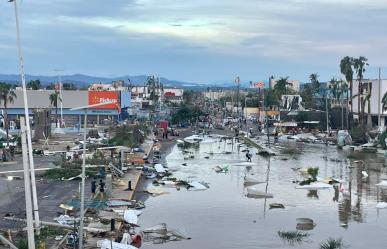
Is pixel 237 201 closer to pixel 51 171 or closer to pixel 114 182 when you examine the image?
pixel 114 182

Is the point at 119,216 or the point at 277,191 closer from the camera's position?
the point at 119,216

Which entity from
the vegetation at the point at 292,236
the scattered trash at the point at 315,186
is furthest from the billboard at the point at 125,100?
the vegetation at the point at 292,236

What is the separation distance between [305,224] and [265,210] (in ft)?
11.4

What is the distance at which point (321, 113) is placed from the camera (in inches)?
3499

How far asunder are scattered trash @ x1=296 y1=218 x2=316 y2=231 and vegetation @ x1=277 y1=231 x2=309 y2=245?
3.31 ft

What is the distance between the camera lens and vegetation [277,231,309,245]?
913 inches

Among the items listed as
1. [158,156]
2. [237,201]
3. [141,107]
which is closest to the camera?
[237,201]

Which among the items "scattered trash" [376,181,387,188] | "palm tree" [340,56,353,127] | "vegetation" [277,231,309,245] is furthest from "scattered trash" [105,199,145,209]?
"palm tree" [340,56,353,127]

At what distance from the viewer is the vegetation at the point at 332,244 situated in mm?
21031

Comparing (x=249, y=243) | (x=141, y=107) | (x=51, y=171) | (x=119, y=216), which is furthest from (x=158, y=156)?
(x=141, y=107)

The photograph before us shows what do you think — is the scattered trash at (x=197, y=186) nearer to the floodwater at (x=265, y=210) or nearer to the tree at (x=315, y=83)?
the floodwater at (x=265, y=210)

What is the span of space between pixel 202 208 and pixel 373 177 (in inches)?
650

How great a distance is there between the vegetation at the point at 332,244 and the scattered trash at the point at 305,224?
2398 millimetres

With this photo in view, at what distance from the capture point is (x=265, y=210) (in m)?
29.3
